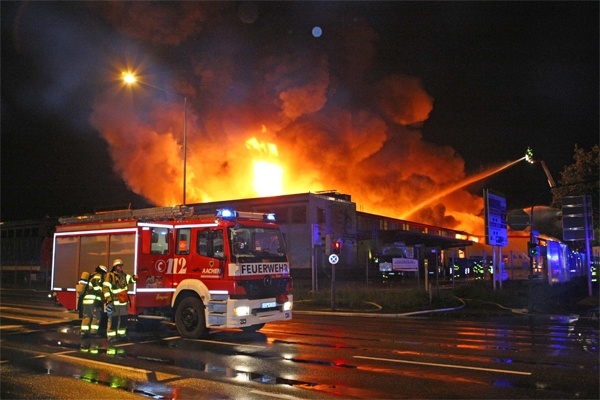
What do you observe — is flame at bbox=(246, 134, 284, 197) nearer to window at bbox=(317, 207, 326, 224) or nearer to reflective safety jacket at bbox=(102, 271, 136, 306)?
window at bbox=(317, 207, 326, 224)

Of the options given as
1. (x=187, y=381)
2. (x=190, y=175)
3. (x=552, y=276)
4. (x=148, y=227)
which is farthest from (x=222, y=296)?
(x=190, y=175)

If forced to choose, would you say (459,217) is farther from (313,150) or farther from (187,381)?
(187,381)

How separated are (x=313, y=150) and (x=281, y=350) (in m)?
50.5

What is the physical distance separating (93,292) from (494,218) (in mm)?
17601

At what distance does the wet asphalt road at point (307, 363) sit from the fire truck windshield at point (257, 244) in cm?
180

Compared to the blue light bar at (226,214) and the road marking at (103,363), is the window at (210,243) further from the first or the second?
the road marking at (103,363)

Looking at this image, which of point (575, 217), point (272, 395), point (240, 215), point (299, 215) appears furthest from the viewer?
point (299, 215)

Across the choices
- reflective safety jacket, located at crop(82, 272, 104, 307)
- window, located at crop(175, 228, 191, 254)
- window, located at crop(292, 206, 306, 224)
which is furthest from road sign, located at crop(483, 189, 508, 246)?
window, located at crop(292, 206, 306, 224)

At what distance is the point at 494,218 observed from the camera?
22.7 m

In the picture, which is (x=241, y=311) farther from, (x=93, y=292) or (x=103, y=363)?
(x=93, y=292)

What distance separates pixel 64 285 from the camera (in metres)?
13.5

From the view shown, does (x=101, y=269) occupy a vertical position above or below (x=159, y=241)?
below

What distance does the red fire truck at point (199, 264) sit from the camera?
10.9m

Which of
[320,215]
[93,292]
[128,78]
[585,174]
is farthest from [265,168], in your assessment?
[93,292]
